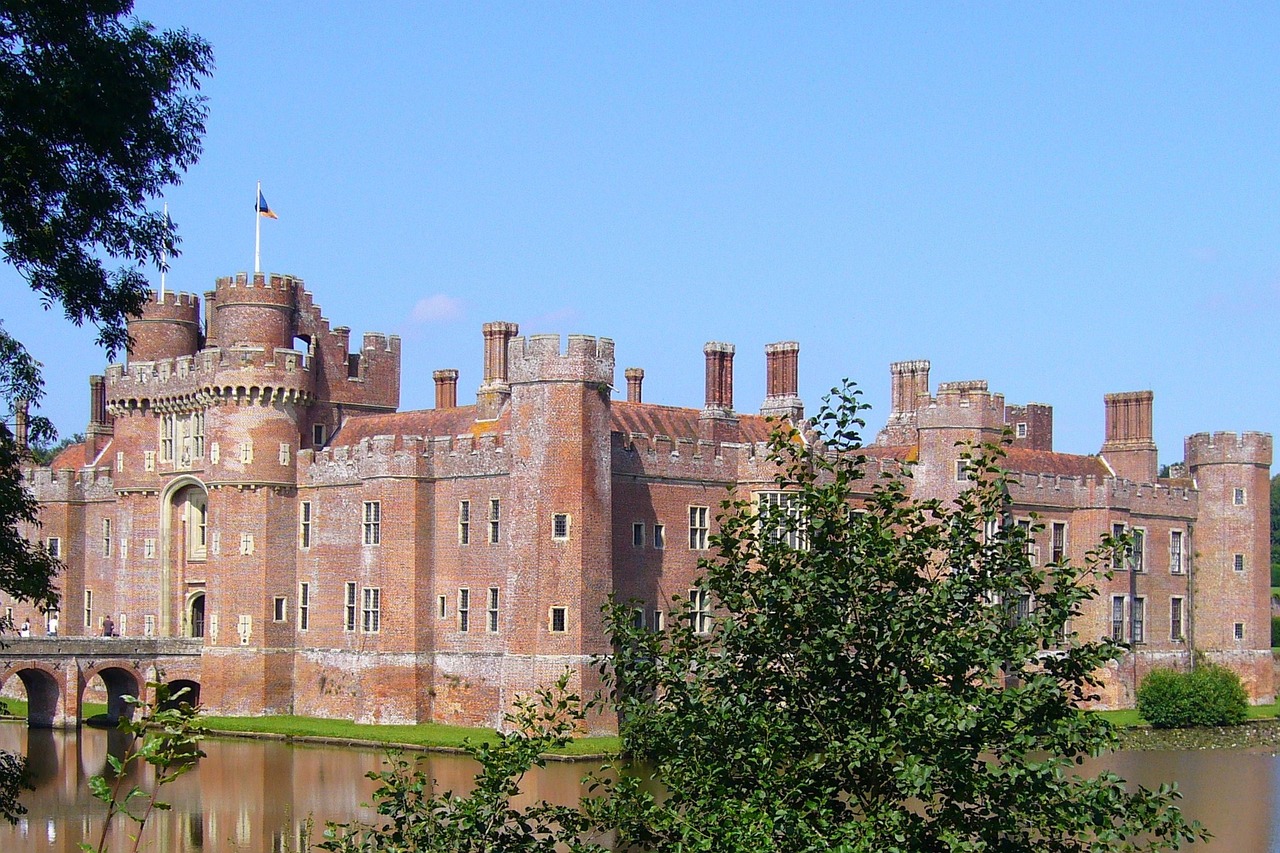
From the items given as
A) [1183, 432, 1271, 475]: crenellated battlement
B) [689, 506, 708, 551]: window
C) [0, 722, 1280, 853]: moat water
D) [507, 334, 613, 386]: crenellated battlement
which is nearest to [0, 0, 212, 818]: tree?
[0, 722, 1280, 853]: moat water

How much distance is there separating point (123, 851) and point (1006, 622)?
20.1 m

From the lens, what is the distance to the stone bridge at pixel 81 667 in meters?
49.1

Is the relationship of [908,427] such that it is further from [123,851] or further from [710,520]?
[123,851]

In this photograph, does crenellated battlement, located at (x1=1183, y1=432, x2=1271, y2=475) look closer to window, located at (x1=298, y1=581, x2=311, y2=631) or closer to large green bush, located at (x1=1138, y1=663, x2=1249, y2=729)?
large green bush, located at (x1=1138, y1=663, x2=1249, y2=729)

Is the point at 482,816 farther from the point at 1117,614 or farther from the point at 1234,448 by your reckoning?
the point at 1234,448

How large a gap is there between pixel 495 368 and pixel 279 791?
18.4 metres

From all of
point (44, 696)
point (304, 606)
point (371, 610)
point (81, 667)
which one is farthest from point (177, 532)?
point (371, 610)

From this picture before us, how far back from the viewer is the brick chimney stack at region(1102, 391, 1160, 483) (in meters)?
60.7

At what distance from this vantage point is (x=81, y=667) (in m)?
50.1

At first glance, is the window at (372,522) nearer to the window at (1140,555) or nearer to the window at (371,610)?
the window at (371,610)

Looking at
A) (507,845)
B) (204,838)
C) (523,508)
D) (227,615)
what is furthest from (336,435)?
(507,845)

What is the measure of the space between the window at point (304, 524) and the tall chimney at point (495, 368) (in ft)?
20.5

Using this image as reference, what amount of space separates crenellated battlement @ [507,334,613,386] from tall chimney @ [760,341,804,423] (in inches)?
398

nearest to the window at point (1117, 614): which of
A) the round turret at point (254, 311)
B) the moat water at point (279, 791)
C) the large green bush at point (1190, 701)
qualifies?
the large green bush at point (1190, 701)
